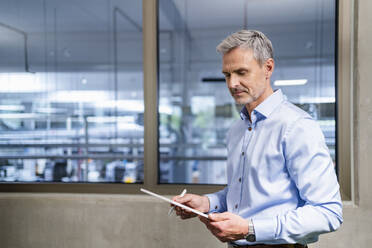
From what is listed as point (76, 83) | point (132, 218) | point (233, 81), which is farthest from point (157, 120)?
point (76, 83)

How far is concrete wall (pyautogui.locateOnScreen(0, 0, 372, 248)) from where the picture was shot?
1.77m

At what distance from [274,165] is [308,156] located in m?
0.12

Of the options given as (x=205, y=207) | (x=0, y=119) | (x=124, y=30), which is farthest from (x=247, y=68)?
(x=124, y=30)

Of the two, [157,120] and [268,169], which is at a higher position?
[157,120]

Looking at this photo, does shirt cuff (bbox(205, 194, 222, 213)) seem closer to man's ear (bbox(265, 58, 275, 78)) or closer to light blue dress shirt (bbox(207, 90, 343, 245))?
light blue dress shirt (bbox(207, 90, 343, 245))

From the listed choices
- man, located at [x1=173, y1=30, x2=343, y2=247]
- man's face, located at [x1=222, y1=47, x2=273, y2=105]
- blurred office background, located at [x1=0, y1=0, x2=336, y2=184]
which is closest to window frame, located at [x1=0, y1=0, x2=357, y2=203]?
man, located at [x1=173, y1=30, x2=343, y2=247]

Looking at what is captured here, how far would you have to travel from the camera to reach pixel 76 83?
9.55 meters

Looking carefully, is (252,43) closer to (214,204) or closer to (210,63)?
(214,204)

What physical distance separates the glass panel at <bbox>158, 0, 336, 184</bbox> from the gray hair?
18.9 ft

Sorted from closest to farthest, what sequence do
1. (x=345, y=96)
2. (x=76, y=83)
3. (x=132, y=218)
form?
(x=345, y=96) < (x=132, y=218) < (x=76, y=83)

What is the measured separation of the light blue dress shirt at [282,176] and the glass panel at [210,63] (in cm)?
560

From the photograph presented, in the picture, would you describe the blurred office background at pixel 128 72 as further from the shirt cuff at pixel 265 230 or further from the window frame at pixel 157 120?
the shirt cuff at pixel 265 230

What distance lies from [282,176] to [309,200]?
120 millimetres

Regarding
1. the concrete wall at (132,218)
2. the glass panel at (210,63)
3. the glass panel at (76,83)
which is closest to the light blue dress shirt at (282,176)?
the concrete wall at (132,218)
